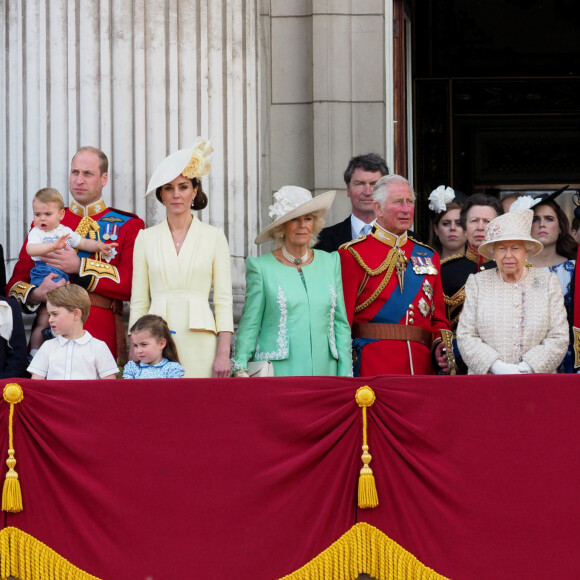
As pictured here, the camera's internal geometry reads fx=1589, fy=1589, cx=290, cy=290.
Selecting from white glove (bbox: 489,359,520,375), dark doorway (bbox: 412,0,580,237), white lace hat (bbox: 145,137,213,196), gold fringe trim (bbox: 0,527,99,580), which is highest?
dark doorway (bbox: 412,0,580,237)

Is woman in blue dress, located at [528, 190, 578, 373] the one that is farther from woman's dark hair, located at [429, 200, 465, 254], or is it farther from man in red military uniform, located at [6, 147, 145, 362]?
man in red military uniform, located at [6, 147, 145, 362]

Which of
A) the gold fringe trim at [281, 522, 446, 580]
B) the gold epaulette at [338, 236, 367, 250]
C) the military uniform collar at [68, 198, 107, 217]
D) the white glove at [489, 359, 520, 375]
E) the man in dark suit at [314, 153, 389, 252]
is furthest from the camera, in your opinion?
the man in dark suit at [314, 153, 389, 252]

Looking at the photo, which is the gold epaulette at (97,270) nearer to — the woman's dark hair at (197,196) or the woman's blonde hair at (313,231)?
the woman's dark hair at (197,196)

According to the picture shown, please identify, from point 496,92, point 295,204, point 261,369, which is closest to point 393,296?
point 295,204

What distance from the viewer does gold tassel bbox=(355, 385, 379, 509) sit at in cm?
659

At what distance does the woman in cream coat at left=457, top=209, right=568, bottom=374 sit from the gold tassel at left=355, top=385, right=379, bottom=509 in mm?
740

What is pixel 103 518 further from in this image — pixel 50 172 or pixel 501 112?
pixel 501 112

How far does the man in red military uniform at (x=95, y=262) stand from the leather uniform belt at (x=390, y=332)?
1.16m

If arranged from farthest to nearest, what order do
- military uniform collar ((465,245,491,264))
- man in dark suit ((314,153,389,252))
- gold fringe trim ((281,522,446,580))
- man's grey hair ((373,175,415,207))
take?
man in dark suit ((314,153,389,252)) → military uniform collar ((465,245,491,264)) → man's grey hair ((373,175,415,207)) → gold fringe trim ((281,522,446,580))

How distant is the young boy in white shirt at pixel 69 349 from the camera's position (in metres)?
7.16

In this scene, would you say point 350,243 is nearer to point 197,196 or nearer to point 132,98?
point 197,196

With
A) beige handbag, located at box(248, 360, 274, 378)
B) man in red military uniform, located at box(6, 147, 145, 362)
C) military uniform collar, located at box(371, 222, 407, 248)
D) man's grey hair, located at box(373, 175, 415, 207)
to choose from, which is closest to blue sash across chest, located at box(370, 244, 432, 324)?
military uniform collar, located at box(371, 222, 407, 248)

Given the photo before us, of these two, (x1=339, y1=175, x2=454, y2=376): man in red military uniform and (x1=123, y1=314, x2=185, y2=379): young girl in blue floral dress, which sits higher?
(x1=339, y1=175, x2=454, y2=376): man in red military uniform

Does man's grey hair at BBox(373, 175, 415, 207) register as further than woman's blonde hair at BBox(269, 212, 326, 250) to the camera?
Yes
